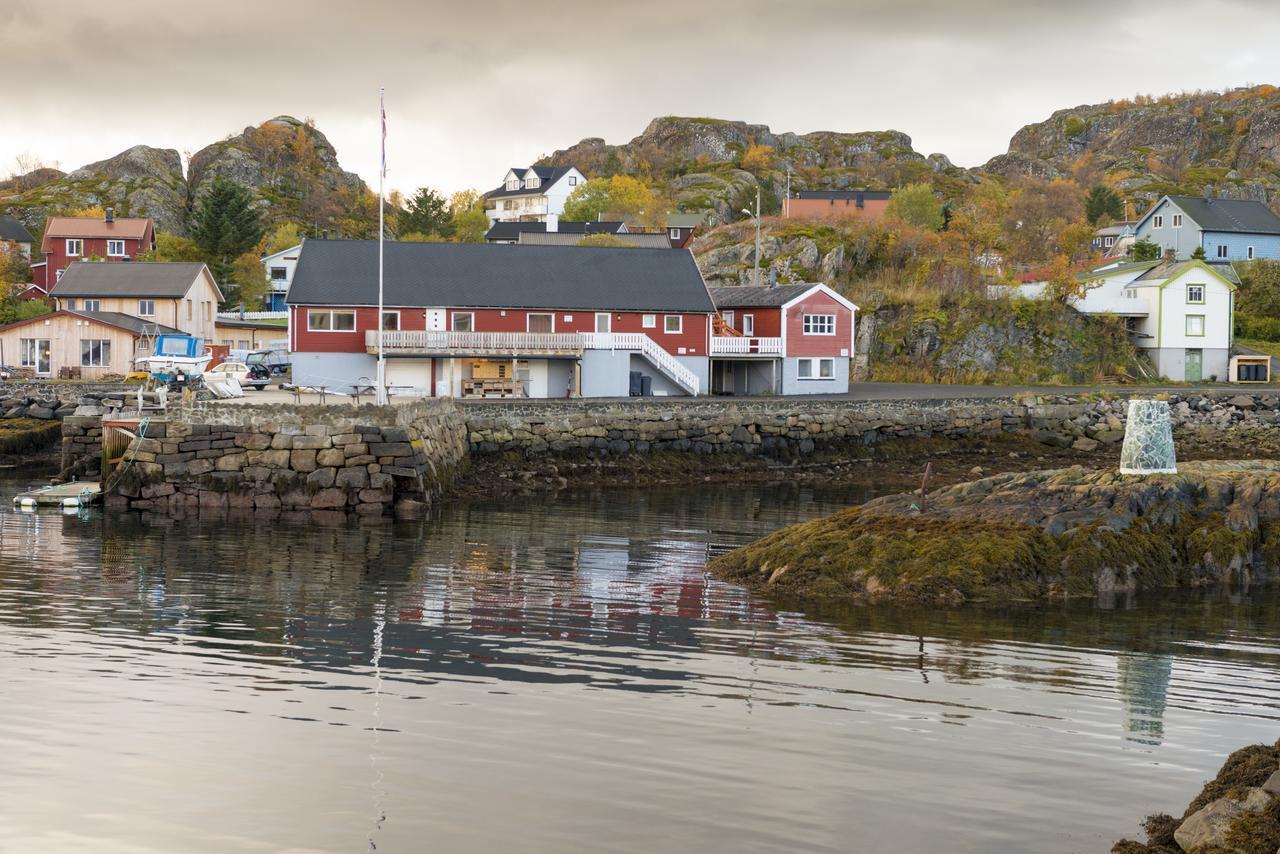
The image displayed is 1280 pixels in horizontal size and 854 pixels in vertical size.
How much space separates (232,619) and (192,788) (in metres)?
8.74

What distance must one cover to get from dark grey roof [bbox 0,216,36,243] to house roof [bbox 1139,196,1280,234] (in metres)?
94.2

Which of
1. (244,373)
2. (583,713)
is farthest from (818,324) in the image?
(583,713)

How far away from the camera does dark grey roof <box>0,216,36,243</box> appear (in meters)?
113

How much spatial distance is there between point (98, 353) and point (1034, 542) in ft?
167

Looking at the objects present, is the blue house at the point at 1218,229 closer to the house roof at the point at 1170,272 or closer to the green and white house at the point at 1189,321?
the house roof at the point at 1170,272

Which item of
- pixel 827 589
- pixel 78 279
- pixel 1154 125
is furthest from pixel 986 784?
pixel 1154 125

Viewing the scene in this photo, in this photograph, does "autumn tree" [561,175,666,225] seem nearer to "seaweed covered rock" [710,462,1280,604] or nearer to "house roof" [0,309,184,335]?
"house roof" [0,309,184,335]

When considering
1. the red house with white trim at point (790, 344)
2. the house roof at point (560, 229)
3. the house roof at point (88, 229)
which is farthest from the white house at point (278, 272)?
the red house with white trim at point (790, 344)

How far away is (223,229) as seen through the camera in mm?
97562

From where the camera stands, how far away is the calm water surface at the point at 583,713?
1084cm

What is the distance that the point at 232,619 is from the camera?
20.1 meters

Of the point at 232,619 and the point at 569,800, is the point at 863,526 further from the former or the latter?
the point at 569,800

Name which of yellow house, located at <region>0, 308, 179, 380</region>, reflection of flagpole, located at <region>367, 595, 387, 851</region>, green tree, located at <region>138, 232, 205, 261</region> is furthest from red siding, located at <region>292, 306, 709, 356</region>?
green tree, located at <region>138, 232, 205, 261</region>

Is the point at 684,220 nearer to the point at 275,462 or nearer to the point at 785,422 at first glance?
the point at 785,422
